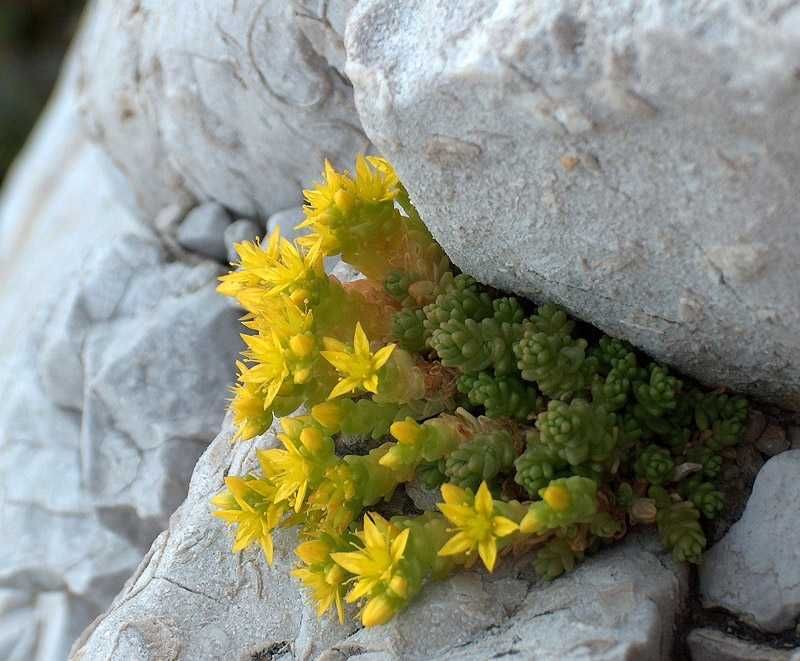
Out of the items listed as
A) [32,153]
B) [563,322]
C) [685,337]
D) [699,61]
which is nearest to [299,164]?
[563,322]

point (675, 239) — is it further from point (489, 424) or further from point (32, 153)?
point (32, 153)

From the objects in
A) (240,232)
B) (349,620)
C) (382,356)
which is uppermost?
(382,356)

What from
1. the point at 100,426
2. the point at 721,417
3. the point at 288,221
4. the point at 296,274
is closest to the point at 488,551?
the point at 721,417

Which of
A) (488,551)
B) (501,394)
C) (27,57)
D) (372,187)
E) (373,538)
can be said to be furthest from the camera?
(27,57)

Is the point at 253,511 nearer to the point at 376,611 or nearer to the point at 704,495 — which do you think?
the point at 376,611

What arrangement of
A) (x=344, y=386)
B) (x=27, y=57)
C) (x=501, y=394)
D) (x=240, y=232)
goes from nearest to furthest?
(x=344, y=386), (x=501, y=394), (x=240, y=232), (x=27, y=57)

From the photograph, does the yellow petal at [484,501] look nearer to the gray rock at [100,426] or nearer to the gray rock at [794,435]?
the gray rock at [794,435]

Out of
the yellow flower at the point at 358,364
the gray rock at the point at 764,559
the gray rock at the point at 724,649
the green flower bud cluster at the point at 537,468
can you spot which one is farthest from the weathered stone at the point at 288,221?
the gray rock at the point at 724,649

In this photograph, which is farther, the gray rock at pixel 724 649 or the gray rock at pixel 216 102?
the gray rock at pixel 216 102
